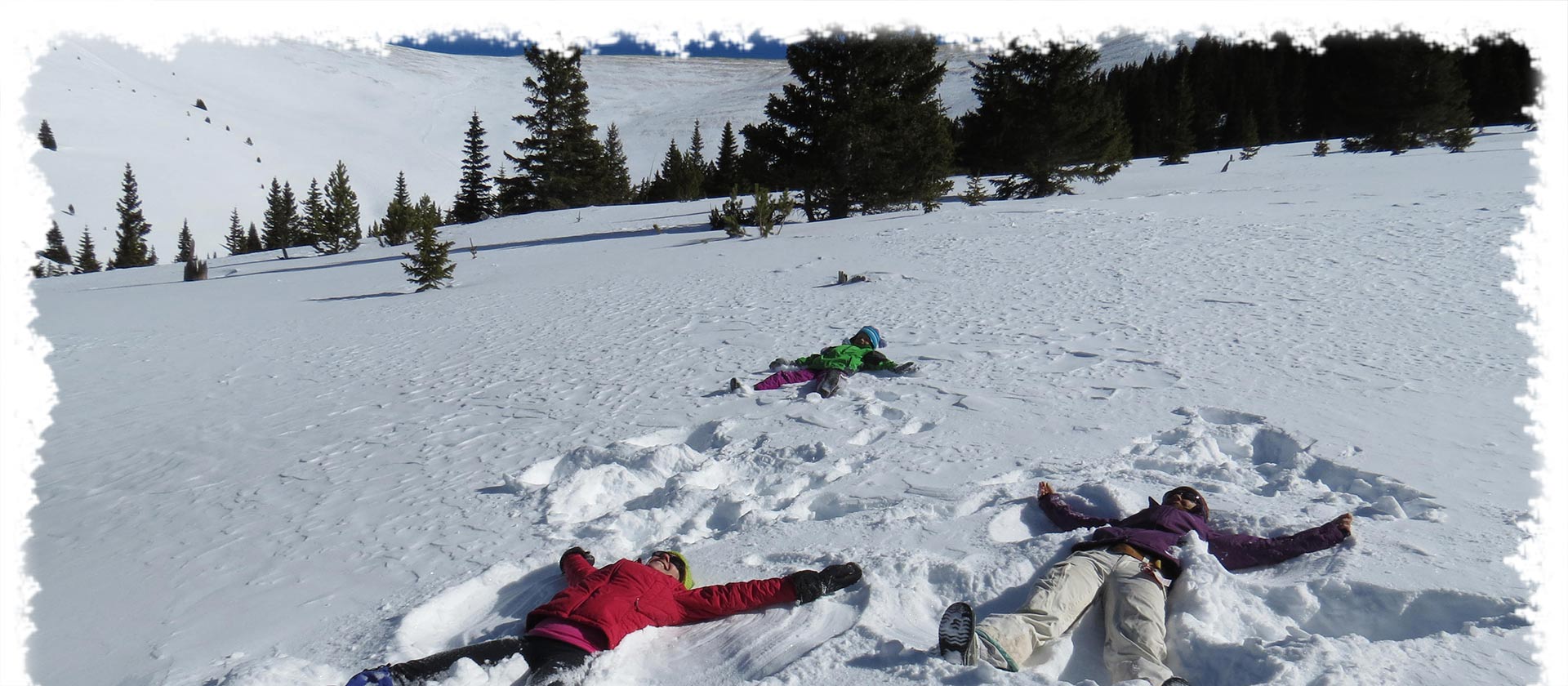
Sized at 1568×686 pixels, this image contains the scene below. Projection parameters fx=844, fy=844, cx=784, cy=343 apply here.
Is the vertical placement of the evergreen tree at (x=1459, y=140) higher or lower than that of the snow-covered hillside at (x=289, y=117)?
lower

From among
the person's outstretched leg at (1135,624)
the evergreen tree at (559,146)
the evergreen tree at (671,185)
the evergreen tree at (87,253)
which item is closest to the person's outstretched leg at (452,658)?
the person's outstretched leg at (1135,624)

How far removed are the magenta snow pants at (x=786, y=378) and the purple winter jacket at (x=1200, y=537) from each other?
3197mm

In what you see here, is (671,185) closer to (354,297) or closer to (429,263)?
(429,263)

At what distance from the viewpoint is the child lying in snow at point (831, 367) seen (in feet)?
22.4

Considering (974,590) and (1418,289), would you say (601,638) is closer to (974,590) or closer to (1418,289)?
(974,590)

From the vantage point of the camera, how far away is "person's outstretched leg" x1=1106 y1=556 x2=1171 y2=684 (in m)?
3.15

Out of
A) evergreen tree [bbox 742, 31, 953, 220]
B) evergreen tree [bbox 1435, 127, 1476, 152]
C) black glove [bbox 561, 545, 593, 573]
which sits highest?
evergreen tree [bbox 742, 31, 953, 220]

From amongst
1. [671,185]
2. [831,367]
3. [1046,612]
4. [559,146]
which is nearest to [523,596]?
[1046,612]

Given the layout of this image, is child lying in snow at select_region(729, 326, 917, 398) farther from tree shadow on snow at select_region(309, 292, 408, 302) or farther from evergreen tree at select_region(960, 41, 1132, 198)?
evergreen tree at select_region(960, 41, 1132, 198)

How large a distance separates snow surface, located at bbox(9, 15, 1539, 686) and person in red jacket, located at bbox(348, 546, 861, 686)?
0.36 feet

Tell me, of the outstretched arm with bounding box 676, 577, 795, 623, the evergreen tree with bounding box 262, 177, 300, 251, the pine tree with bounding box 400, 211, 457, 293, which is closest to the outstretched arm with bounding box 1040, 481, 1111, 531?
the outstretched arm with bounding box 676, 577, 795, 623

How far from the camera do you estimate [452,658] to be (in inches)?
124

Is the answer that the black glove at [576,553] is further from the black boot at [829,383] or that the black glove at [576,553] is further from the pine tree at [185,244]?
the pine tree at [185,244]

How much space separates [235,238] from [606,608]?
7137 cm
